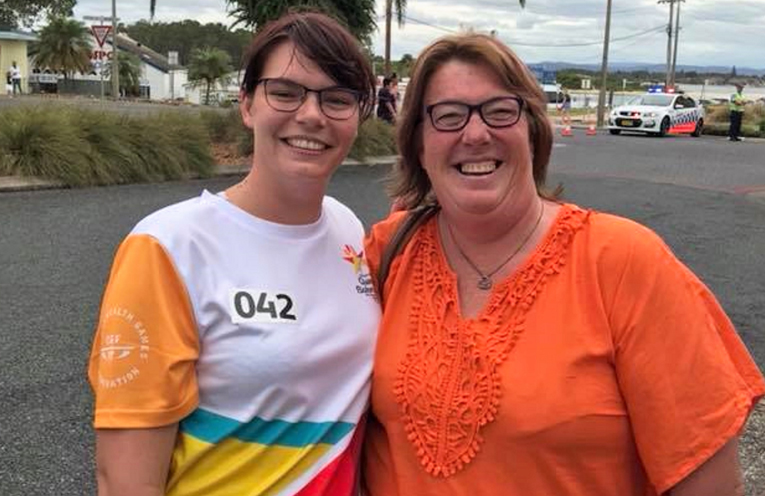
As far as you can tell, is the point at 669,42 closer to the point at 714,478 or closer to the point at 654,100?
the point at 654,100

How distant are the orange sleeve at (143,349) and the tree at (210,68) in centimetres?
5829

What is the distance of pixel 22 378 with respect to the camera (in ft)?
15.5

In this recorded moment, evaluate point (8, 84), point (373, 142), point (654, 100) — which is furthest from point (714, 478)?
point (8, 84)

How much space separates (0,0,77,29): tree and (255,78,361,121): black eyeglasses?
65.3 meters

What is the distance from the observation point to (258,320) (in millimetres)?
1788

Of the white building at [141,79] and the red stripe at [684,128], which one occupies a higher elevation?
the white building at [141,79]

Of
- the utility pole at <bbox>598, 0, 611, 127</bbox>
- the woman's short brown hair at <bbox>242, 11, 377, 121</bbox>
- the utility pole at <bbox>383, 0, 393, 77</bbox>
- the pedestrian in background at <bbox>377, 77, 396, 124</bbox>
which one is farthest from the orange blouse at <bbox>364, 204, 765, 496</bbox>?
the utility pole at <bbox>598, 0, 611, 127</bbox>

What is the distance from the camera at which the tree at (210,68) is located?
58.6 meters

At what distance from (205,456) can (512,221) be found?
2.94 feet

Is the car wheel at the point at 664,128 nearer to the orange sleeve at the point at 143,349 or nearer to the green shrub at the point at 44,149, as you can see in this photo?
the green shrub at the point at 44,149

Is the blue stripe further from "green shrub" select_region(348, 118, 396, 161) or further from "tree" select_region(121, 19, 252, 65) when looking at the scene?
"tree" select_region(121, 19, 252, 65)

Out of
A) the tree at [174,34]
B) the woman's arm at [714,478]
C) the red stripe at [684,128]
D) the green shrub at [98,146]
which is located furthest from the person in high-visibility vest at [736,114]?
the tree at [174,34]

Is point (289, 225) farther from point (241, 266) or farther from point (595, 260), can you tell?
point (595, 260)

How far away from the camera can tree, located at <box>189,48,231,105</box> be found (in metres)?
58.6
